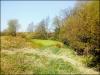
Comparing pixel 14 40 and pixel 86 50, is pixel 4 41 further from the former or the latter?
pixel 86 50

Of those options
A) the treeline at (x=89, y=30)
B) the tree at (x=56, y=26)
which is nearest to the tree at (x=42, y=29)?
the tree at (x=56, y=26)

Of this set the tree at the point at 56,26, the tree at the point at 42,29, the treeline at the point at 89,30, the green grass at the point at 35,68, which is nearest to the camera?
the green grass at the point at 35,68

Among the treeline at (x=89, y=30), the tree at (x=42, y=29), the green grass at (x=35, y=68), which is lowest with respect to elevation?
the tree at (x=42, y=29)

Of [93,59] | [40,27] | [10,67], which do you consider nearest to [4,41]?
[93,59]

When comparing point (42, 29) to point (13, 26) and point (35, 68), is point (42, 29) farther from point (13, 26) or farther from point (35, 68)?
point (35, 68)

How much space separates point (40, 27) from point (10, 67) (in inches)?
1935

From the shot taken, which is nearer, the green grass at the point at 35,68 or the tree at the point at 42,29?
the green grass at the point at 35,68

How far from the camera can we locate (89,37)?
20.7 metres

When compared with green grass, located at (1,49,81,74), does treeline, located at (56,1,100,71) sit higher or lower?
higher

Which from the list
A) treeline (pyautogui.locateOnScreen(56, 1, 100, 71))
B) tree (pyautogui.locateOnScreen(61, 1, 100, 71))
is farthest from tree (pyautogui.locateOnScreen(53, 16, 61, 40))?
tree (pyautogui.locateOnScreen(61, 1, 100, 71))

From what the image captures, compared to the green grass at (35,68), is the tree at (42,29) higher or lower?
lower

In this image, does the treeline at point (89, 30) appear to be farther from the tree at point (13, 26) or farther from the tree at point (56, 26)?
the tree at point (13, 26)

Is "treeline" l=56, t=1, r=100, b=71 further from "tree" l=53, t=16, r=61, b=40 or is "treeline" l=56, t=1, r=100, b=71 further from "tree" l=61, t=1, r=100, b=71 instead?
"tree" l=53, t=16, r=61, b=40

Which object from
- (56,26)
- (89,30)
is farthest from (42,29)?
(89,30)
